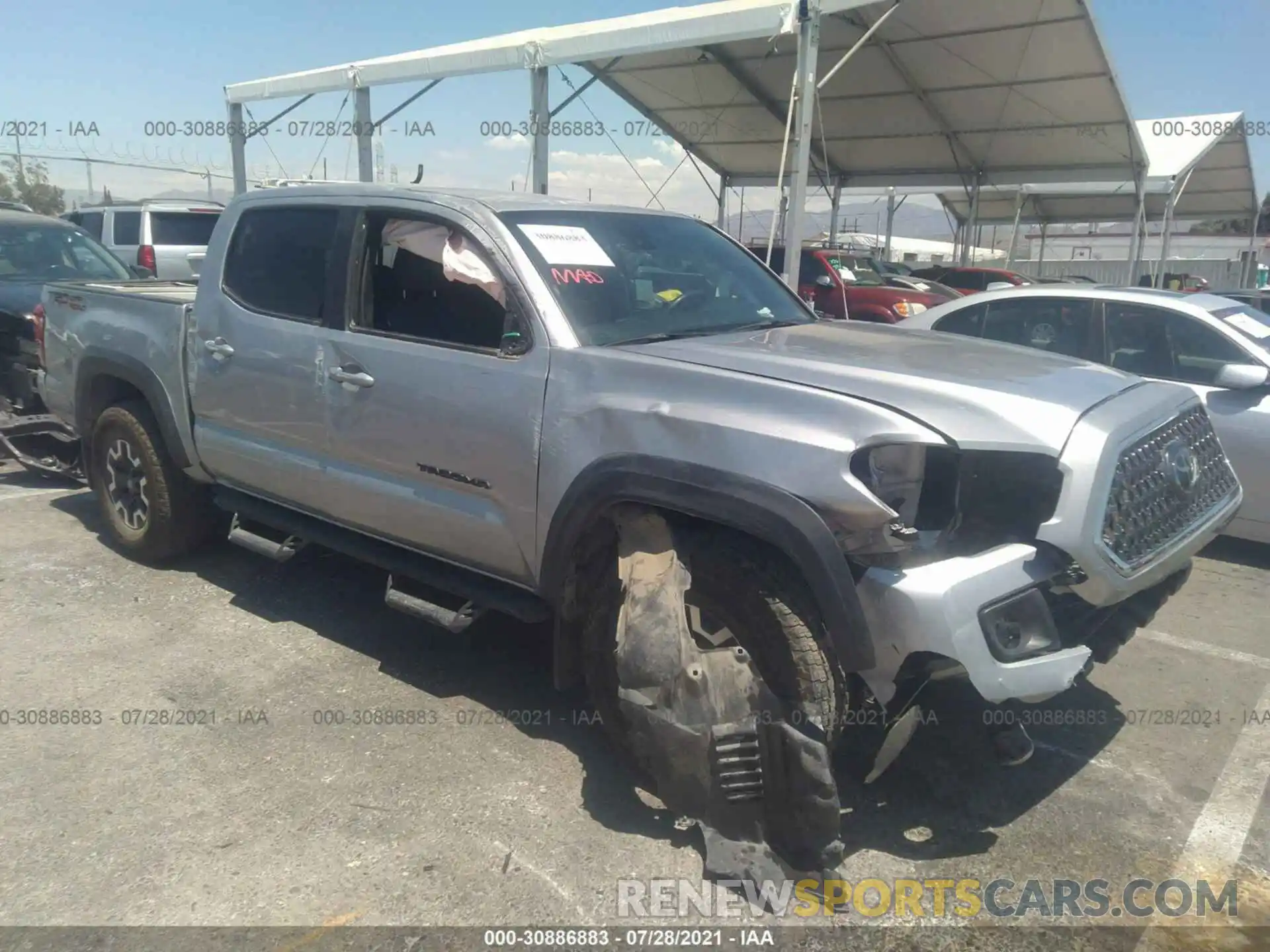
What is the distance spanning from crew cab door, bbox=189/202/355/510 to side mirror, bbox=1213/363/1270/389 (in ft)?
14.8

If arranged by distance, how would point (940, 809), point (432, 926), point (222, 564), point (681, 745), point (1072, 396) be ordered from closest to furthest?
point (432, 926) → point (681, 745) → point (1072, 396) → point (940, 809) → point (222, 564)

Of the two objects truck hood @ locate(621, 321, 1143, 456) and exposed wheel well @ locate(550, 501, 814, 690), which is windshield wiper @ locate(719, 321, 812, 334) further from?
exposed wheel well @ locate(550, 501, 814, 690)

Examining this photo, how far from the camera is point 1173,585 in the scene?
3291 millimetres

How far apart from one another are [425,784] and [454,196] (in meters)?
2.17

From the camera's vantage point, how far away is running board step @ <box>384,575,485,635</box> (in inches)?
139

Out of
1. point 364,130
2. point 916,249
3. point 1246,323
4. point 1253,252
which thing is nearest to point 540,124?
point 364,130

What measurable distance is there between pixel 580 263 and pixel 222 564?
9.73 feet

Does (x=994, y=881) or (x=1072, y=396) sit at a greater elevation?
(x=1072, y=396)

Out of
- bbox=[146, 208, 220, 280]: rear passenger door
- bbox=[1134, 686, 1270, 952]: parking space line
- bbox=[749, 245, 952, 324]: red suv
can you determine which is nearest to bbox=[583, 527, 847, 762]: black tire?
bbox=[1134, 686, 1270, 952]: parking space line

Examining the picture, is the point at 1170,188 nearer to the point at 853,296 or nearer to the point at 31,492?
the point at 853,296

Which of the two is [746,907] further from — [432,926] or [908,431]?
Result: [908,431]

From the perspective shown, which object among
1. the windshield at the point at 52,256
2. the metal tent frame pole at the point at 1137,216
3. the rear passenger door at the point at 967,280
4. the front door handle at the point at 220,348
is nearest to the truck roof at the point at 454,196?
the front door handle at the point at 220,348

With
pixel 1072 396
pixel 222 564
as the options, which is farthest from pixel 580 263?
pixel 222 564

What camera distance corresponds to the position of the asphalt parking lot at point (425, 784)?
277cm
